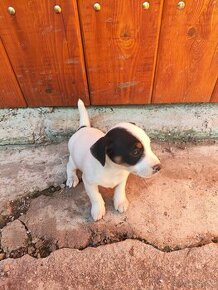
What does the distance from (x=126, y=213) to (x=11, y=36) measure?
1.29 meters

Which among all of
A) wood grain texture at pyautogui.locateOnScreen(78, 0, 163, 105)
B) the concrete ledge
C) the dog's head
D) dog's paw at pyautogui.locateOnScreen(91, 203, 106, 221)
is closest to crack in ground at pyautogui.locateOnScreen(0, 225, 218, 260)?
dog's paw at pyautogui.locateOnScreen(91, 203, 106, 221)

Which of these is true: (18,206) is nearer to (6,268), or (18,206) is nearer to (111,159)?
(6,268)

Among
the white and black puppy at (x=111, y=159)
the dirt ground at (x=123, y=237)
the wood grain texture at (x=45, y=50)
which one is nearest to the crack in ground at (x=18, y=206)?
the dirt ground at (x=123, y=237)

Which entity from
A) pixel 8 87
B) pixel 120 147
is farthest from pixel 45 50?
pixel 120 147

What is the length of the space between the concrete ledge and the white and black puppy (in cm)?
32

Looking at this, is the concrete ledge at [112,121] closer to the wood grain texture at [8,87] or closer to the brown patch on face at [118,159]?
the wood grain texture at [8,87]

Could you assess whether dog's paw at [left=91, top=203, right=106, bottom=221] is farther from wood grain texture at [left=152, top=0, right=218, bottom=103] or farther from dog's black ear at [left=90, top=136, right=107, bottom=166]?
wood grain texture at [left=152, top=0, right=218, bottom=103]

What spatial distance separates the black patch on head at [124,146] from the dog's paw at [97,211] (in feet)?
1.74

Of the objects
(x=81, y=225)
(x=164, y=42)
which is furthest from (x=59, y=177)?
(x=164, y=42)

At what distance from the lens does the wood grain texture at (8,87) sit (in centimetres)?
196

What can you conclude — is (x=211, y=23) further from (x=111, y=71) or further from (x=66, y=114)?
(x=66, y=114)

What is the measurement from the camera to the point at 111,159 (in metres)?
1.41

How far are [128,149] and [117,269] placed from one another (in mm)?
751

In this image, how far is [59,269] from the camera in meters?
1.67
